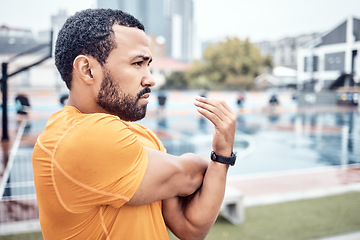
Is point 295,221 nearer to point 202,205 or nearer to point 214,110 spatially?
point 202,205

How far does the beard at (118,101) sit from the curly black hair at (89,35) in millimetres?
77

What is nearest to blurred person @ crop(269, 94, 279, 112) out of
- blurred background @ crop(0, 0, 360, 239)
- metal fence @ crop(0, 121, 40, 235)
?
blurred background @ crop(0, 0, 360, 239)

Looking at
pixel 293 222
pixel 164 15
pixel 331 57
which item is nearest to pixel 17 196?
pixel 293 222

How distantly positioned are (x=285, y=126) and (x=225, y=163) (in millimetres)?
15483

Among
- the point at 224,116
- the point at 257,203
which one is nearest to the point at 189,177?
the point at 224,116

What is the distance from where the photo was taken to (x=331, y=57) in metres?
26.4

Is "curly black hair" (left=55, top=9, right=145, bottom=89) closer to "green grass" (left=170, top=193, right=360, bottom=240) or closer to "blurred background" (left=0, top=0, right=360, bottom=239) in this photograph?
"blurred background" (left=0, top=0, right=360, bottom=239)

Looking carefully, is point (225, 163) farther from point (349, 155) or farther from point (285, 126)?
point (285, 126)

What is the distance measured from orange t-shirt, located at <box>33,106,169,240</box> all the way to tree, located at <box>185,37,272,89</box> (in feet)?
115

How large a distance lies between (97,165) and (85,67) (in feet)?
1.12

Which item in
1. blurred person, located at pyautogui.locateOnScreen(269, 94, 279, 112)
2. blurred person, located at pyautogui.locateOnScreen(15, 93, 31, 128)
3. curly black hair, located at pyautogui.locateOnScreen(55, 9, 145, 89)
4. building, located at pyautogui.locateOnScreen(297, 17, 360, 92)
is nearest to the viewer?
curly black hair, located at pyautogui.locateOnScreen(55, 9, 145, 89)

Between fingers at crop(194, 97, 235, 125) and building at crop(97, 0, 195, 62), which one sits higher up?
building at crop(97, 0, 195, 62)

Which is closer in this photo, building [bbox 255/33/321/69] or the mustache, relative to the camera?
the mustache

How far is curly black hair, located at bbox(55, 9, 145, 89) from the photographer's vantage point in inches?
40.7
